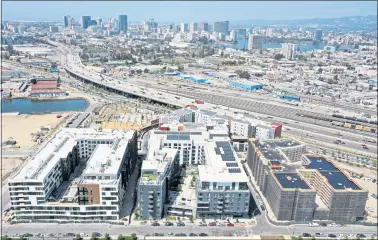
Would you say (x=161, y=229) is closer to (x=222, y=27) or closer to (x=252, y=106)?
(x=252, y=106)

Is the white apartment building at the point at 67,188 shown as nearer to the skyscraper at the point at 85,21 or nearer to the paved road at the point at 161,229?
the paved road at the point at 161,229

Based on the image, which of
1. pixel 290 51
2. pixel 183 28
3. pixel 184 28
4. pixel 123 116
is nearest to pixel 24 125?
pixel 123 116

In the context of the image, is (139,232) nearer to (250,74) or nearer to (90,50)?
(250,74)

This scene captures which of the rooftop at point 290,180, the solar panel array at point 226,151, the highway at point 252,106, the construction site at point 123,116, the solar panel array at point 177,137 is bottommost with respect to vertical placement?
the construction site at point 123,116

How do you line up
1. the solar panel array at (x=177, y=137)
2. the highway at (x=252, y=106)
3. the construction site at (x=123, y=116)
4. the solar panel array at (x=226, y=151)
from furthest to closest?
the highway at (x=252, y=106)
the construction site at (x=123, y=116)
the solar panel array at (x=177, y=137)
the solar panel array at (x=226, y=151)

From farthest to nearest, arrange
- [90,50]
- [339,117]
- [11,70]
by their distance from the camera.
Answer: [90,50]
[11,70]
[339,117]

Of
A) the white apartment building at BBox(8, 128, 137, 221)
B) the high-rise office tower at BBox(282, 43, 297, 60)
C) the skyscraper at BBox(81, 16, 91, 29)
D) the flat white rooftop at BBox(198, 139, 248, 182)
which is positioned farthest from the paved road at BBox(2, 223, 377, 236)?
the skyscraper at BBox(81, 16, 91, 29)

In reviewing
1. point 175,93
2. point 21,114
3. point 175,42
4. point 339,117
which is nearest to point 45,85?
point 21,114

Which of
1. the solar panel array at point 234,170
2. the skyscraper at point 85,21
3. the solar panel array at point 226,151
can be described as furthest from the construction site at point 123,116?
the skyscraper at point 85,21
